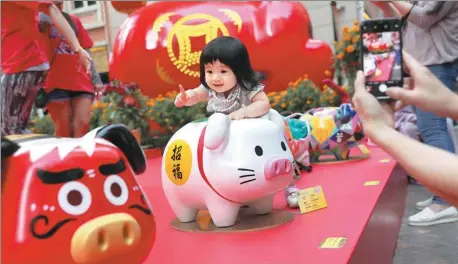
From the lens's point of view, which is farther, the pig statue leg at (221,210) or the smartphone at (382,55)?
the pig statue leg at (221,210)

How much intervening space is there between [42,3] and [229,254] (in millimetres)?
1289

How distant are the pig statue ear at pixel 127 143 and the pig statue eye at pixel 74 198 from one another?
0.69 ft

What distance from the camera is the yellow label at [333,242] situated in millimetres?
1665

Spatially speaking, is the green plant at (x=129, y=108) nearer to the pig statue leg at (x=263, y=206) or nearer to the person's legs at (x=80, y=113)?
the person's legs at (x=80, y=113)

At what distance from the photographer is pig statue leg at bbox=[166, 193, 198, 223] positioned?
2139mm

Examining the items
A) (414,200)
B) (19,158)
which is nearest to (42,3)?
(19,158)

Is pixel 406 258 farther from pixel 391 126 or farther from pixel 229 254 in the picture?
pixel 391 126

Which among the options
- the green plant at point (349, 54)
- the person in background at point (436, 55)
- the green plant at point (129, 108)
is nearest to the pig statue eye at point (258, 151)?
the person in background at point (436, 55)

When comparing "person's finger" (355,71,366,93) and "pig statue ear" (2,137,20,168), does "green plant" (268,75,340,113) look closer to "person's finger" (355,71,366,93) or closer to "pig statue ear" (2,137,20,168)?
"person's finger" (355,71,366,93)

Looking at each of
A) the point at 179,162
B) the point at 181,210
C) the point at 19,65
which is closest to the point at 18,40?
the point at 19,65

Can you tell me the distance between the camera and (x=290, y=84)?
5.05m

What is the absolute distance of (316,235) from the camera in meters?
1.84

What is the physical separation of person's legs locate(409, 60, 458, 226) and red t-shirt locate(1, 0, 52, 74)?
1835 mm

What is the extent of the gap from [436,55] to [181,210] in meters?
1.47
